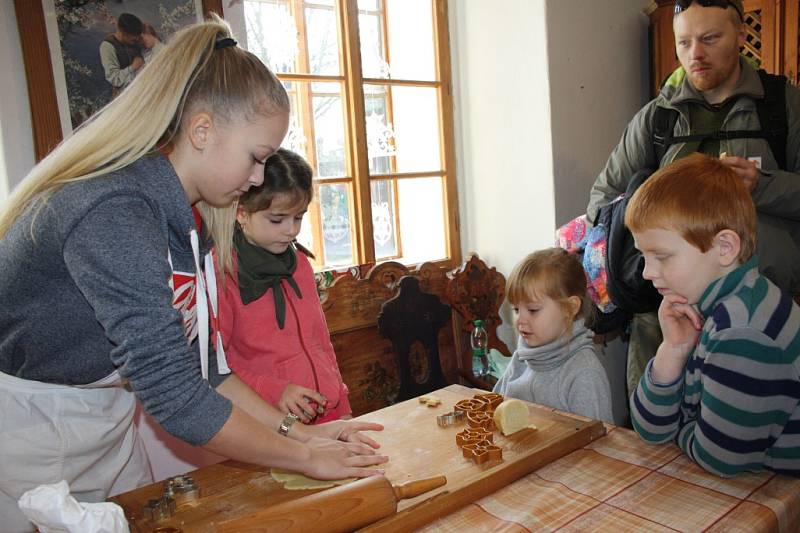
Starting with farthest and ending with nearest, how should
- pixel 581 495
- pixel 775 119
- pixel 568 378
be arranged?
pixel 775 119
pixel 568 378
pixel 581 495

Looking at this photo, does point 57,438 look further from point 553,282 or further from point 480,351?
point 480,351

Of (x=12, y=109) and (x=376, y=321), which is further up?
(x=12, y=109)

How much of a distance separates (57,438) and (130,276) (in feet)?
1.59

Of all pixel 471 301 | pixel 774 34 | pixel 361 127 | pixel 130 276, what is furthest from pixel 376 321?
pixel 774 34

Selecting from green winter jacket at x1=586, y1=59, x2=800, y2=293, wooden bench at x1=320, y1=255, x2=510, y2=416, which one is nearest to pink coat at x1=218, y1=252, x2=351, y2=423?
wooden bench at x1=320, y1=255, x2=510, y2=416

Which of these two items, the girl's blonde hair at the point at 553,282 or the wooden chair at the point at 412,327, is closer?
the girl's blonde hair at the point at 553,282

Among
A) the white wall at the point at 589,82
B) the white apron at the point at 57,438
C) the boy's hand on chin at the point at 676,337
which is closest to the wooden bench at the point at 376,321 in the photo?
the white wall at the point at 589,82

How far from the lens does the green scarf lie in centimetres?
176

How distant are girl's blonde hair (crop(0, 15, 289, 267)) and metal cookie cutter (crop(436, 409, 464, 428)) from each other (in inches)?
31.7

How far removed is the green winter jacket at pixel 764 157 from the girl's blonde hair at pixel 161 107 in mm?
1663

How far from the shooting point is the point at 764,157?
6.98 ft

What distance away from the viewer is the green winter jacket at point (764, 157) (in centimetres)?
198

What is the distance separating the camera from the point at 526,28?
128 inches

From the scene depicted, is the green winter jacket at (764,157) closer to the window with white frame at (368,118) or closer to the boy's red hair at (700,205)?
the boy's red hair at (700,205)
